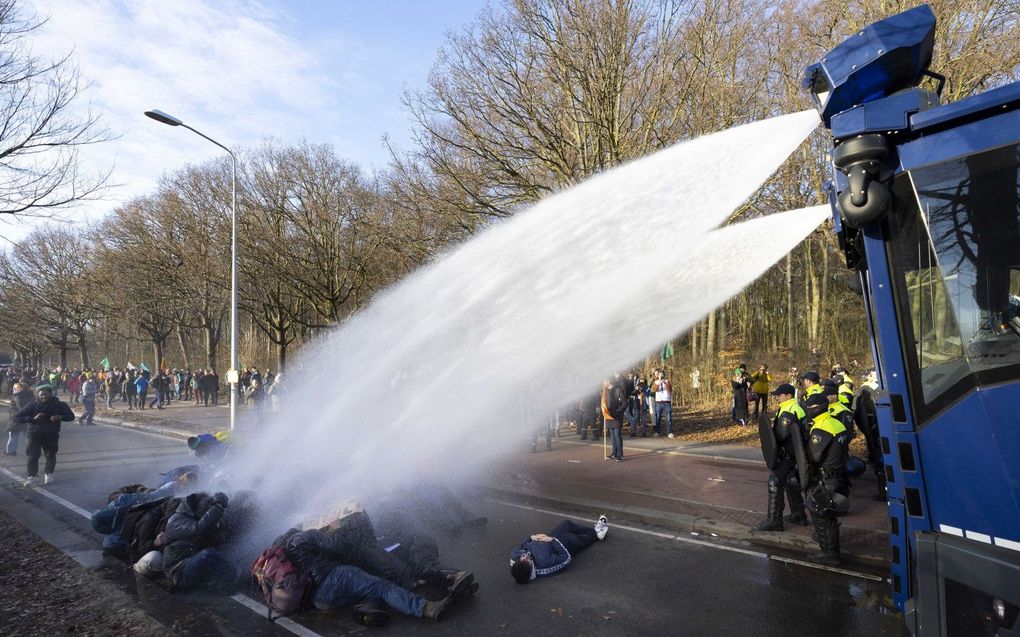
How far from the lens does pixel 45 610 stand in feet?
16.3

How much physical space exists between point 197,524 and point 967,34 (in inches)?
675

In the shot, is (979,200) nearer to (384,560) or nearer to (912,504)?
(912,504)

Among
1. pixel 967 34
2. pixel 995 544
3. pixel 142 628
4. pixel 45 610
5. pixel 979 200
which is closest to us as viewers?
pixel 995 544

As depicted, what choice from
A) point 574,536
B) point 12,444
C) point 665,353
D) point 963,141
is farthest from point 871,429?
point 12,444

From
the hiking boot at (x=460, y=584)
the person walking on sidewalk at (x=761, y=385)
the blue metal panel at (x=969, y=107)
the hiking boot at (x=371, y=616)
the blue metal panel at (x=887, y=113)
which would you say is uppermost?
the blue metal panel at (x=887, y=113)

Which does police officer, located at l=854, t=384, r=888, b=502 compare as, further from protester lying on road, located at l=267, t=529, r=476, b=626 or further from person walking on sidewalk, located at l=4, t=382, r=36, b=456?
person walking on sidewalk, located at l=4, t=382, r=36, b=456

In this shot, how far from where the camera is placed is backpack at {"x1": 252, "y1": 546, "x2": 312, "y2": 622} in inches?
189

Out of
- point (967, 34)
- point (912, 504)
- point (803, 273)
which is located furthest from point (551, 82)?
point (803, 273)

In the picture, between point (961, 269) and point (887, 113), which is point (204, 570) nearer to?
point (961, 269)

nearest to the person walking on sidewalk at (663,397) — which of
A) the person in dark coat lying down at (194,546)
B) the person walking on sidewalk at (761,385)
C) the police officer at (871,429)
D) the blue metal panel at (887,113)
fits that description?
the person walking on sidewalk at (761,385)

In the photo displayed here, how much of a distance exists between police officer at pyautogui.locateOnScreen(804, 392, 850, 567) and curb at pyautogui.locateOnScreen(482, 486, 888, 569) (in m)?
0.34

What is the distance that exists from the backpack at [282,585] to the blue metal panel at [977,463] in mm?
4524

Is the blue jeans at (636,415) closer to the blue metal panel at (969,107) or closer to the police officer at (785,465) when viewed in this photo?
the police officer at (785,465)

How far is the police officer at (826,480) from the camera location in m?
5.71
